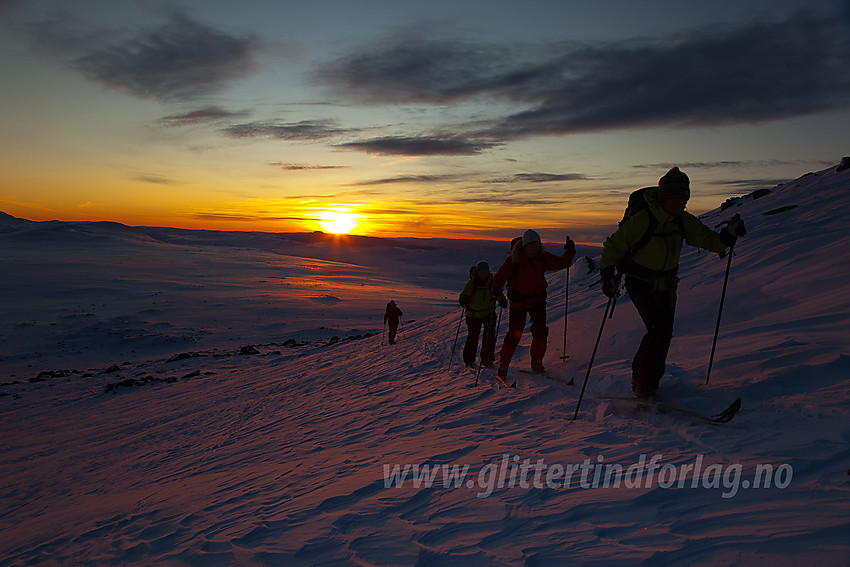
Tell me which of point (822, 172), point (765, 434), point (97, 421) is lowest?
point (97, 421)

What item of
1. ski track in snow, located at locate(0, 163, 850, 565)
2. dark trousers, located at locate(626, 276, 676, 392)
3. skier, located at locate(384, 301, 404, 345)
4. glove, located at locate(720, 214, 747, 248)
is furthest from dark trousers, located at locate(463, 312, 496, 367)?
skier, located at locate(384, 301, 404, 345)

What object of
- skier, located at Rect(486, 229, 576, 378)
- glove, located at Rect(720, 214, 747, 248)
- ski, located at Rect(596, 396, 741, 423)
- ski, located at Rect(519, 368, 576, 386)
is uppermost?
glove, located at Rect(720, 214, 747, 248)

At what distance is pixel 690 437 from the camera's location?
3721 mm

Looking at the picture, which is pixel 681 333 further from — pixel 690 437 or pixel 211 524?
pixel 211 524

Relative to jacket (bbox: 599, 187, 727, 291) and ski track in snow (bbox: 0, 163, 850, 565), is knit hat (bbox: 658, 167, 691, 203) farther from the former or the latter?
ski track in snow (bbox: 0, 163, 850, 565)

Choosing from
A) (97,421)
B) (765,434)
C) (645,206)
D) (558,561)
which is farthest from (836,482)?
(97,421)

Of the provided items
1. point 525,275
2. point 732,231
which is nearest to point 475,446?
point 525,275

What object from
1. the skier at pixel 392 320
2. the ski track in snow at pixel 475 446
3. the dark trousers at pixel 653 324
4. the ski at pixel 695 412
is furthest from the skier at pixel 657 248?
the skier at pixel 392 320

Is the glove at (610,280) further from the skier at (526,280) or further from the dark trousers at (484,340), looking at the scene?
the dark trousers at (484,340)

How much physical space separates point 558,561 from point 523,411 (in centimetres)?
286

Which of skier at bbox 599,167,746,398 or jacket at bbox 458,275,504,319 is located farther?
jacket at bbox 458,275,504,319

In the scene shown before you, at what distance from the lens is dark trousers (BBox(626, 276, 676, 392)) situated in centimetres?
437

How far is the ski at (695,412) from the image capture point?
3.87 m

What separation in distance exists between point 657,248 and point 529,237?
2191 mm
